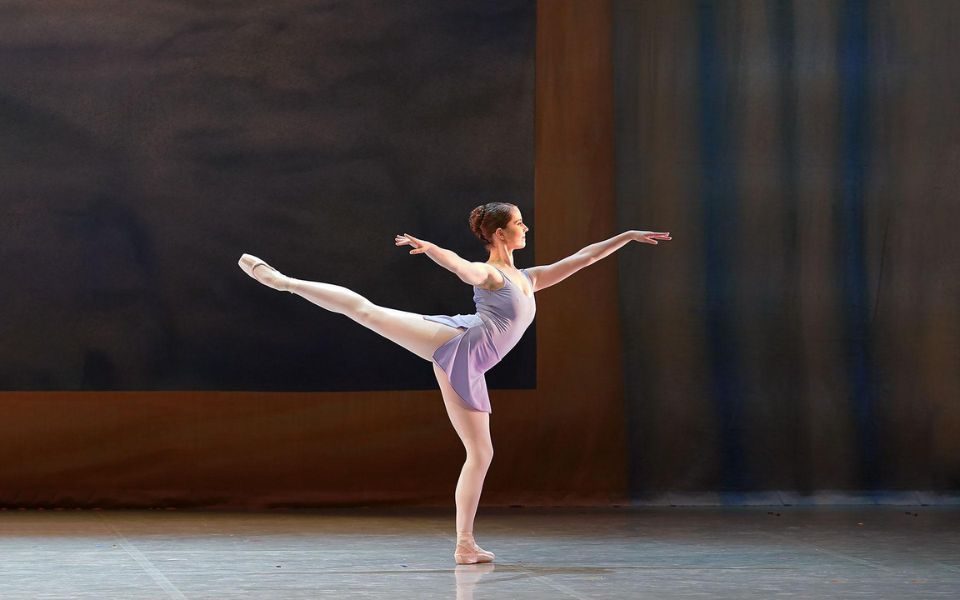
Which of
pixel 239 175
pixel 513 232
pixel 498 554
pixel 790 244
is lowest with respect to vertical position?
pixel 498 554

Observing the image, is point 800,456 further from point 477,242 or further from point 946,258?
point 477,242

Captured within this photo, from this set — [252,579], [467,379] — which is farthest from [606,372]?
[252,579]

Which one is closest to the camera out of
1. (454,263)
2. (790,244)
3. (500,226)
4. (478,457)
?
(454,263)

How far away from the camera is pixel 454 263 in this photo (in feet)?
13.4

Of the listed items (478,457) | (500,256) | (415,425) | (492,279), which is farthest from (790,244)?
(478,457)

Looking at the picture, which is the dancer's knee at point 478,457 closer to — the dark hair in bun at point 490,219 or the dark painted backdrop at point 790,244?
the dark hair in bun at point 490,219

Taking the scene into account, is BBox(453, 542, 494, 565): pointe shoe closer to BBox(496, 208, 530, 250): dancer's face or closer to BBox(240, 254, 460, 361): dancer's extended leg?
BBox(240, 254, 460, 361): dancer's extended leg

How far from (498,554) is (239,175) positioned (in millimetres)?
2518

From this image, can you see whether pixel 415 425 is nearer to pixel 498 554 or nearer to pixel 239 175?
pixel 239 175

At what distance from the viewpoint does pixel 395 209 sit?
6457mm

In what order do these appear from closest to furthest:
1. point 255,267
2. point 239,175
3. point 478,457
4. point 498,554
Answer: point 478,457
point 255,267
point 498,554
point 239,175

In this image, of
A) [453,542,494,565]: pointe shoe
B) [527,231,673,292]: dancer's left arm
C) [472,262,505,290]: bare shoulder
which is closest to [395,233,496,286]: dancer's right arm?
[472,262,505,290]: bare shoulder

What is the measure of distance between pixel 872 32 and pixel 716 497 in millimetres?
2410

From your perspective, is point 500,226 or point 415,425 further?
point 415,425
